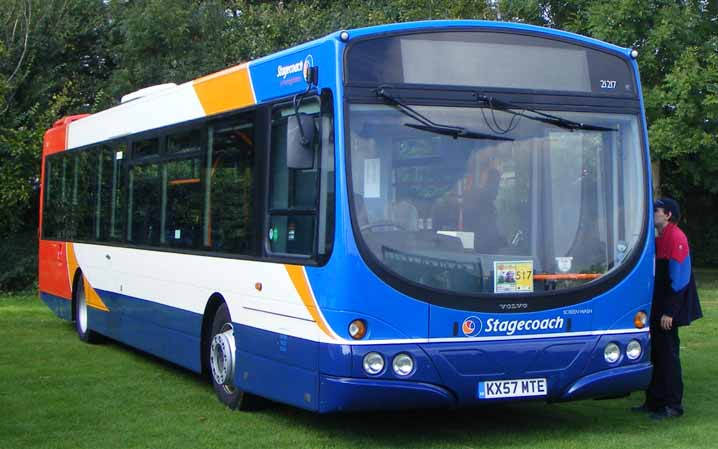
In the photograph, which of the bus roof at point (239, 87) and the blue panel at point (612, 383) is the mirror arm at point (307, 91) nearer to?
the bus roof at point (239, 87)

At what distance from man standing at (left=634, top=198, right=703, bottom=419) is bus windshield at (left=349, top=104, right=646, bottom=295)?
934mm

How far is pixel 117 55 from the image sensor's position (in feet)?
91.0

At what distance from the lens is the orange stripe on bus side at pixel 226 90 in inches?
393

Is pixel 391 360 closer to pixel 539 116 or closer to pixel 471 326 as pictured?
pixel 471 326

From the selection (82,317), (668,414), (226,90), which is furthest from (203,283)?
(82,317)

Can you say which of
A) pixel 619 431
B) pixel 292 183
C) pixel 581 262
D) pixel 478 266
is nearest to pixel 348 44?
pixel 292 183

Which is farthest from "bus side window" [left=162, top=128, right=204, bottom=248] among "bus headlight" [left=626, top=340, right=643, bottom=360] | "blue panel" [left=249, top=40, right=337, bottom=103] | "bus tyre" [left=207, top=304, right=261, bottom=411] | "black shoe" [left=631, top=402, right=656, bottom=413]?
"black shoe" [left=631, top=402, right=656, bottom=413]

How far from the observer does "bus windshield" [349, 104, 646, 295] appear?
8188mm

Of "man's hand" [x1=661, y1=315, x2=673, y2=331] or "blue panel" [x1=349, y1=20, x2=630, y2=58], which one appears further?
"man's hand" [x1=661, y1=315, x2=673, y2=331]

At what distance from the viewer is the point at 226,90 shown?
10.5 metres

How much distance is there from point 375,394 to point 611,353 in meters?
2.00

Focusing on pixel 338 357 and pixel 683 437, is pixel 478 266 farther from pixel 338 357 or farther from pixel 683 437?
Answer: pixel 683 437

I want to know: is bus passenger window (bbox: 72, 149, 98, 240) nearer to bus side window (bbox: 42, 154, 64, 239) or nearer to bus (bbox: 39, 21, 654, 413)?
bus side window (bbox: 42, 154, 64, 239)

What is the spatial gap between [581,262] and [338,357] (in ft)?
6.89
